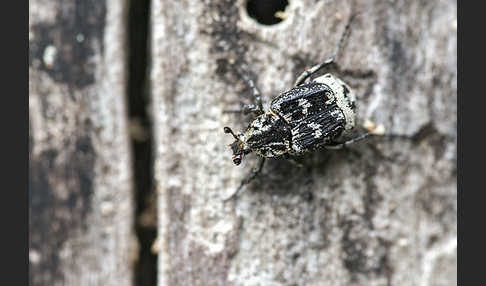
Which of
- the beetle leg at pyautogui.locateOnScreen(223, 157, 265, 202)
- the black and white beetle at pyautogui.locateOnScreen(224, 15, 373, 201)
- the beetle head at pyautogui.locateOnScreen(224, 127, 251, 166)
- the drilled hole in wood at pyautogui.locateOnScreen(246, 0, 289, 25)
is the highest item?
the drilled hole in wood at pyautogui.locateOnScreen(246, 0, 289, 25)

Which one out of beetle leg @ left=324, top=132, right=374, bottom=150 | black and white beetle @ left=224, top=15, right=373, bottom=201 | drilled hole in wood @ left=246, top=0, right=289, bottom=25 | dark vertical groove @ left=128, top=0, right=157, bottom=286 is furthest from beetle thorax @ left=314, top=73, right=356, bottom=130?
dark vertical groove @ left=128, top=0, right=157, bottom=286

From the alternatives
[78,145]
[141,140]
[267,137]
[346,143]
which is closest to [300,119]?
[267,137]

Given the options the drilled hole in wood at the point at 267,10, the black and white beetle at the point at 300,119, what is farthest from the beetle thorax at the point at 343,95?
the drilled hole in wood at the point at 267,10

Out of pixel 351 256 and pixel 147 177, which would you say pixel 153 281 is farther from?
pixel 351 256

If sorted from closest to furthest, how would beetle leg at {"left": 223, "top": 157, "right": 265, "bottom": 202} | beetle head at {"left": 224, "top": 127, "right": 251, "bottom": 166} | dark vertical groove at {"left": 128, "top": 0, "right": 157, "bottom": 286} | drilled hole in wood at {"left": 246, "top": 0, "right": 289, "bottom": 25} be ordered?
→ beetle head at {"left": 224, "top": 127, "right": 251, "bottom": 166}
beetle leg at {"left": 223, "top": 157, "right": 265, "bottom": 202}
drilled hole in wood at {"left": 246, "top": 0, "right": 289, "bottom": 25}
dark vertical groove at {"left": 128, "top": 0, "right": 157, "bottom": 286}

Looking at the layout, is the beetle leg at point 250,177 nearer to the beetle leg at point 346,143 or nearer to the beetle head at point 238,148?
the beetle head at point 238,148

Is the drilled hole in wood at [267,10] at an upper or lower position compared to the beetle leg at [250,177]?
upper

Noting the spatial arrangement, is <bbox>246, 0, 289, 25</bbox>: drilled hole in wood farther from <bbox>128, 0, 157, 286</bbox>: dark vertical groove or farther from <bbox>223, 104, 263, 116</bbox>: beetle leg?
<bbox>128, 0, 157, 286</bbox>: dark vertical groove

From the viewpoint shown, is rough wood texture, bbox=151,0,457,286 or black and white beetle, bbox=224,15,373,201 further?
rough wood texture, bbox=151,0,457,286
